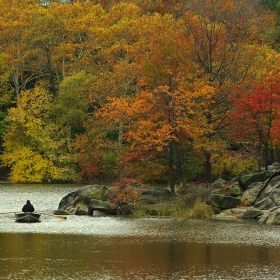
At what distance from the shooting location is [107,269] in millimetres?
25156

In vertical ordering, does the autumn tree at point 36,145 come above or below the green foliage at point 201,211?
above

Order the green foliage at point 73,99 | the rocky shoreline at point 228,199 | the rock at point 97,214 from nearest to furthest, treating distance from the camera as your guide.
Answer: the rocky shoreline at point 228,199 → the rock at point 97,214 → the green foliage at point 73,99

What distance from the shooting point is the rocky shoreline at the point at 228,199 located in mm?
41688

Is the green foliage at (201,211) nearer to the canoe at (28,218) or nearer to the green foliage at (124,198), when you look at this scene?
the green foliage at (124,198)

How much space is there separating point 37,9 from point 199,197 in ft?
157

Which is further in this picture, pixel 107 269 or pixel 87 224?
pixel 87 224

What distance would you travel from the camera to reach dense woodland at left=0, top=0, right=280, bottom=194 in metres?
51.0

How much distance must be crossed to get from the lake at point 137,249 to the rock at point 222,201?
10.8 feet

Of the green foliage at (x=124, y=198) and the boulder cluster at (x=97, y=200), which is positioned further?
the boulder cluster at (x=97, y=200)

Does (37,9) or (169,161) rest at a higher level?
(37,9)

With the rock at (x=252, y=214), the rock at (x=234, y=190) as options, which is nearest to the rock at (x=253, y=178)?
the rock at (x=234, y=190)

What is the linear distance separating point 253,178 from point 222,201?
4.25 m

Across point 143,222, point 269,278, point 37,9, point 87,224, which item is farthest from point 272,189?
point 37,9

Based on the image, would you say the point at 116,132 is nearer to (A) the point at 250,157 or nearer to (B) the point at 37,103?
(B) the point at 37,103
